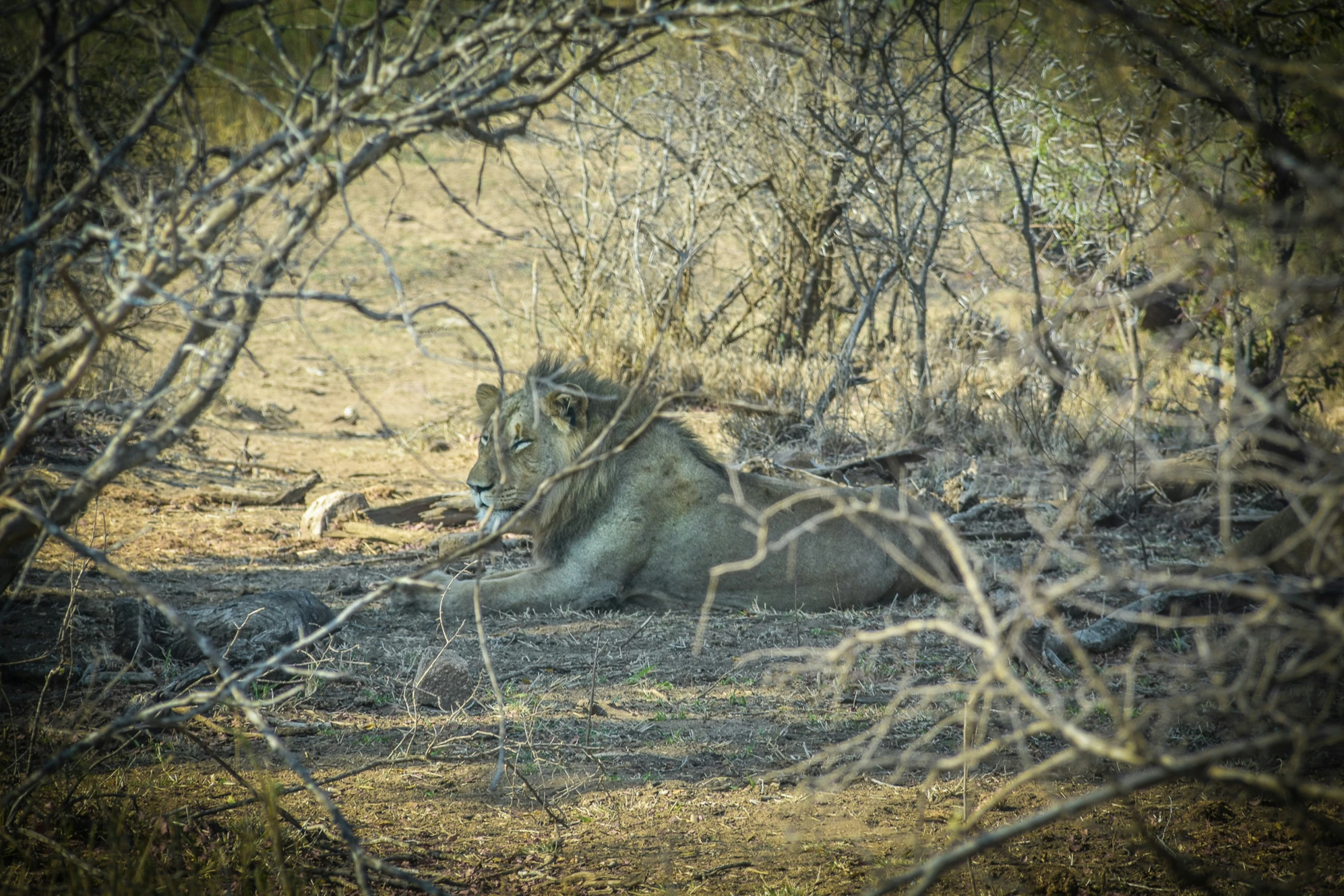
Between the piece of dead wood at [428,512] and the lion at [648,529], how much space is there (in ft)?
5.45

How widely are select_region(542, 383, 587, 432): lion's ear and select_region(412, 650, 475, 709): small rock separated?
5.59 ft

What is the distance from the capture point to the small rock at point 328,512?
7172 mm

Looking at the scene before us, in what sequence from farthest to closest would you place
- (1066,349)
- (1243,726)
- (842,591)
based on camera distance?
(1066,349)
(842,591)
(1243,726)

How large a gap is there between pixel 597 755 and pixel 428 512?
4078 millimetres

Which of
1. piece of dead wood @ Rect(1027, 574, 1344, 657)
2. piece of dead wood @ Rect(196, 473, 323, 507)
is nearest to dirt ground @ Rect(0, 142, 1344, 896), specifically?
piece of dead wood @ Rect(1027, 574, 1344, 657)

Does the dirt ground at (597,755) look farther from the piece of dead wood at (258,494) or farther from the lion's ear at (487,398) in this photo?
the lion's ear at (487,398)

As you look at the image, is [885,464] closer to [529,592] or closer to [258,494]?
[529,592]

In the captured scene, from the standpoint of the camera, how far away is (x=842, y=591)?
18.4 ft

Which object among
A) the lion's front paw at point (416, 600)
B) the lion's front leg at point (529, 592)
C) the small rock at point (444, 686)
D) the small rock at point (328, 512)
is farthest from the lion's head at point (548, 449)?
the small rock at point (328, 512)

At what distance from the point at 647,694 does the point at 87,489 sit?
7.87 feet

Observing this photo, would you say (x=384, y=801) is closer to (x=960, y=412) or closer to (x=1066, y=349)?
(x=960, y=412)

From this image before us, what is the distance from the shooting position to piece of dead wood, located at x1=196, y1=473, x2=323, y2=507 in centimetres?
796

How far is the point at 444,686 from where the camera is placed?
168 inches

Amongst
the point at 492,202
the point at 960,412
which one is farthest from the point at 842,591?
the point at 492,202
